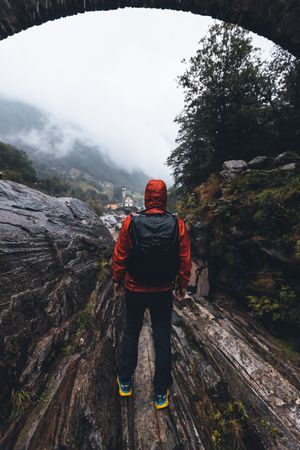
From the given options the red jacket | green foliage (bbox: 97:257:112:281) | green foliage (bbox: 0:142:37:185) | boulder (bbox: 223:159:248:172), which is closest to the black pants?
the red jacket

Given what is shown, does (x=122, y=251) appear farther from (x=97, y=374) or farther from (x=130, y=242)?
(x=97, y=374)

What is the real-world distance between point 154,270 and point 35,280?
221cm

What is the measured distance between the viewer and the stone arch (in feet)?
10.6

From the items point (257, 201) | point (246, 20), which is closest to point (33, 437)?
point (257, 201)

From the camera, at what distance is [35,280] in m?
3.43

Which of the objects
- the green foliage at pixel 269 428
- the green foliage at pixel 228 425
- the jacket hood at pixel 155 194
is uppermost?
the jacket hood at pixel 155 194

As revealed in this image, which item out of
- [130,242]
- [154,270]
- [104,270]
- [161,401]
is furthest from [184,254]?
[104,270]

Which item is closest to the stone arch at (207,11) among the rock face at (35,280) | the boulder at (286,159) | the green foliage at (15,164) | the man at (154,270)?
the rock face at (35,280)

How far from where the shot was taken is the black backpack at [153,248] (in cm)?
263

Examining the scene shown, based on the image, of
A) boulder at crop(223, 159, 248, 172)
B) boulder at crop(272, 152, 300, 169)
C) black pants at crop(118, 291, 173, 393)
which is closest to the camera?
black pants at crop(118, 291, 173, 393)

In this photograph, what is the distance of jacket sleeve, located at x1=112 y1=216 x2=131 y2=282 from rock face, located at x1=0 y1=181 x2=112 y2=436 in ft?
4.91

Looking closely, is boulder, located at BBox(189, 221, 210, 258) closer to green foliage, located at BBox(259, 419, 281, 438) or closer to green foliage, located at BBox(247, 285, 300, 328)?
green foliage, located at BBox(247, 285, 300, 328)

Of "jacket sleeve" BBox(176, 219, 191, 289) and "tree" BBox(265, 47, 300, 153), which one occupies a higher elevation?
"tree" BBox(265, 47, 300, 153)

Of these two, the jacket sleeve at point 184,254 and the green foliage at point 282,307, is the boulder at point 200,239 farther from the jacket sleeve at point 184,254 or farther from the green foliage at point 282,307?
the jacket sleeve at point 184,254
